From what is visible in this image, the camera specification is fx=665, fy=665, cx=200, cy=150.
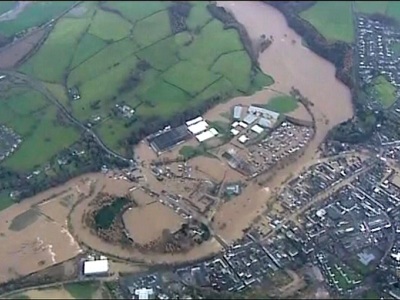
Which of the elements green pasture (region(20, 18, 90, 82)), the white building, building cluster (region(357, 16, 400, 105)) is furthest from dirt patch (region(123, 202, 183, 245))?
building cluster (region(357, 16, 400, 105))

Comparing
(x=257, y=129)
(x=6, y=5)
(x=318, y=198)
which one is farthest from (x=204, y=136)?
(x=6, y=5)

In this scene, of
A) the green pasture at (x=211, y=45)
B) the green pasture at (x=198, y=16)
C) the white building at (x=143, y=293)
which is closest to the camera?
the white building at (x=143, y=293)

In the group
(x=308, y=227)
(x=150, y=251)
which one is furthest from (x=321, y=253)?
(x=150, y=251)

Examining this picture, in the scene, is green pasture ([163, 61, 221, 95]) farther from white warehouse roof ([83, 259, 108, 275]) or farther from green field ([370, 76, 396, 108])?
white warehouse roof ([83, 259, 108, 275])

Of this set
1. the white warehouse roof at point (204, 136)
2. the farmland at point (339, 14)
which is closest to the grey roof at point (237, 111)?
the white warehouse roof at point (204, 136)

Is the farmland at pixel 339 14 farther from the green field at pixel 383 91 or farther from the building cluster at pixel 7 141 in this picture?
the building cluster at pixel 7 141

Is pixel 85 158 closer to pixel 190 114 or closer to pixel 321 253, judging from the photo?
pixel 190 114

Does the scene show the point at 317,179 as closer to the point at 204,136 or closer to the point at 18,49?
the point at 204,136
